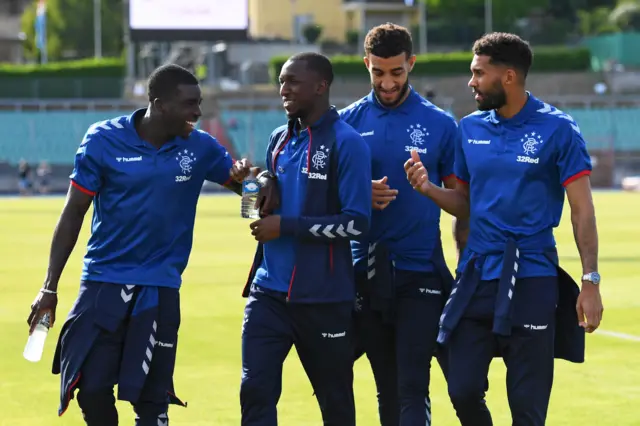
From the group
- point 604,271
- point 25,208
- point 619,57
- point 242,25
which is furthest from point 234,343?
point 619,57

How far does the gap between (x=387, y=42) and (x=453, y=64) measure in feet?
A: 200

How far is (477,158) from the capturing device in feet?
22.2

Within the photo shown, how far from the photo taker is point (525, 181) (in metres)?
6.64

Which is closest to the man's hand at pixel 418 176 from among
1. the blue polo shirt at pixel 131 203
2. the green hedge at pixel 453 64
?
the blue polo shirt at pixel 131 203

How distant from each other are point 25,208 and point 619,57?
144 ft

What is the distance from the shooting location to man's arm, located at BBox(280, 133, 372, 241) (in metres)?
6.61

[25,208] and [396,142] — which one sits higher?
[396,142]

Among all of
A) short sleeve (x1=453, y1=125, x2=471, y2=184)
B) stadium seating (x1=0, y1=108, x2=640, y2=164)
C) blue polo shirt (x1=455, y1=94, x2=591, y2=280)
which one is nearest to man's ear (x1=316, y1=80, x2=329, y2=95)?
short sleeve (x1=453, y1=125, x2=471, y2=184)

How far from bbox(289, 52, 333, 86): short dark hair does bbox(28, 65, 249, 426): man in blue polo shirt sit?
0.59 m

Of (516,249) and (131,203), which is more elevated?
(131,203)

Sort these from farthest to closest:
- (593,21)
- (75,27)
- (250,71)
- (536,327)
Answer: (75,27), (593,21), (250,71), (536,327)

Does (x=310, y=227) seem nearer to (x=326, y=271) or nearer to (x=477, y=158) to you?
(x=326, y=271)

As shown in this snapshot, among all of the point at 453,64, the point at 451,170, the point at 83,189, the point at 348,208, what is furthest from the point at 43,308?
the point at 453,64

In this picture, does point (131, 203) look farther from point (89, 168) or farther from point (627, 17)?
point (627, 17)
